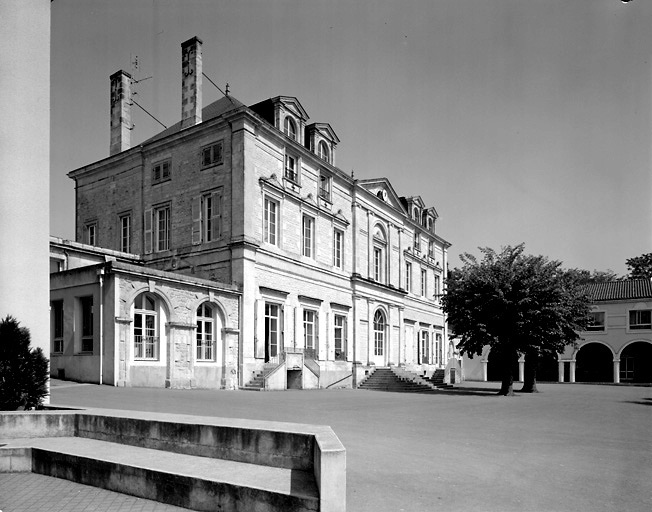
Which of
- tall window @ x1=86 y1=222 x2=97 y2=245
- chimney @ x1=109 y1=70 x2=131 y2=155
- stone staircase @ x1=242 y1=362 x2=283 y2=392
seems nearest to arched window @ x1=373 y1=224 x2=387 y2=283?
stone staircase @ x1=242 y1=362 x2=283 y2=392

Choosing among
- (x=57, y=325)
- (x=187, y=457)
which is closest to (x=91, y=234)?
(x=57, y=325)

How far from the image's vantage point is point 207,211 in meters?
27.0

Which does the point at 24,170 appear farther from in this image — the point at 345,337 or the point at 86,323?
the point at 345,337

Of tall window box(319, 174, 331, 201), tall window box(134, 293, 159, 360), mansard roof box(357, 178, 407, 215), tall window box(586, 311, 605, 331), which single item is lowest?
tall window box(586, 311, 605, 331)

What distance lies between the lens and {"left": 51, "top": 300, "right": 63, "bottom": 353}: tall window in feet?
71.3

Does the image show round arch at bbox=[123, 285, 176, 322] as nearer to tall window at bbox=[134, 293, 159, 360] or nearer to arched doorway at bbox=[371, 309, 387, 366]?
tall window at bbox=[134, 293, 159, 360]

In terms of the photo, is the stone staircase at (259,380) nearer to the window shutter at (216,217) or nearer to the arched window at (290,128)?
the window shutter at (216,217)

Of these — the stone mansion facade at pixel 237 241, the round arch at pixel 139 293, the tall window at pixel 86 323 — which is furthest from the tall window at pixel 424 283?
the tall window at pixel 86 323

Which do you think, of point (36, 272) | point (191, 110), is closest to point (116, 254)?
point (191, 110)

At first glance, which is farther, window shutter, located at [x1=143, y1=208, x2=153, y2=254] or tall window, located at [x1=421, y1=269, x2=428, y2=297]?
tall window, located at [x1=421, y1=269, x2=428, y2=297]

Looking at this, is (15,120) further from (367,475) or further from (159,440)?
(367,475)

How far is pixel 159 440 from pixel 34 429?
2377 mm

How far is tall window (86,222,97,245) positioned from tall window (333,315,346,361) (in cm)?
1395

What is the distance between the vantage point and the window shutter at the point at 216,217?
2636 centimetres
